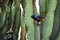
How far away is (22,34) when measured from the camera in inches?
45.8

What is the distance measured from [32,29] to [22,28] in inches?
2.8

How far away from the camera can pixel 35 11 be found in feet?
3.76

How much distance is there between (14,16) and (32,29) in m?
0.15

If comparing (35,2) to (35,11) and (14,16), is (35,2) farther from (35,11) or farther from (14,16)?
(14,16)

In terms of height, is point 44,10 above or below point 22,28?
above

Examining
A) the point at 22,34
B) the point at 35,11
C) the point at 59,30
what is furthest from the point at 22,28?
the point at 59,30

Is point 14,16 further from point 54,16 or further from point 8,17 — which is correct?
point 54,16

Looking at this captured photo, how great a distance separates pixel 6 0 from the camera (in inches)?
45.9

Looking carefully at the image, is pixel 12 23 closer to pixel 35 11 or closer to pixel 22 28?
pixel 22 28

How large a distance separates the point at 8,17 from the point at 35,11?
191mm

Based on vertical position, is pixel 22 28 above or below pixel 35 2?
below

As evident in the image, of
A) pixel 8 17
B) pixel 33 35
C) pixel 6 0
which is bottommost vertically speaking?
pixel 33 35

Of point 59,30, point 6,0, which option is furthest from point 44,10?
point 6,0

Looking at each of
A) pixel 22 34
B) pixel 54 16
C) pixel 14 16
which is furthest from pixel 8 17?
pixel 54 16
